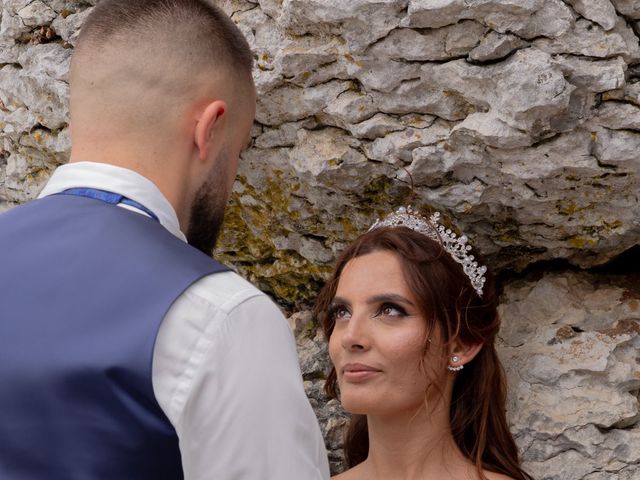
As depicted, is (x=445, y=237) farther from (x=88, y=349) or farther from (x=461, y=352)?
(x=88, y=349)

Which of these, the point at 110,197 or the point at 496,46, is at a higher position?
the point at 496,46

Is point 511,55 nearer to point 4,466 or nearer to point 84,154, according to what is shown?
Answer: point 84,154

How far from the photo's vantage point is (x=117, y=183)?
151cm

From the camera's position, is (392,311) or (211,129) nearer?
(211,129)

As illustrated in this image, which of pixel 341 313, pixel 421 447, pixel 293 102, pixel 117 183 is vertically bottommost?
pixel 421 447

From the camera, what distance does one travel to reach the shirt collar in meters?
1.51

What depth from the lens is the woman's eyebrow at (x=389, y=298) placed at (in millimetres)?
2613

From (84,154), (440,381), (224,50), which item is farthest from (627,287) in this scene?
(84,154)

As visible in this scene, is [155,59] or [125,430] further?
[155,59]

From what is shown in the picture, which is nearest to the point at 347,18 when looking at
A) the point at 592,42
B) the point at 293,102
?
the point at 293,102

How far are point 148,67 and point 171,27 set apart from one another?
4.6 inches

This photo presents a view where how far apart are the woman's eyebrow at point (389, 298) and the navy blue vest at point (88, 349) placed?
1236mm

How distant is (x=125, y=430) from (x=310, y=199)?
1522 millimetres

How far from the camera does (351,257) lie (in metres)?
2.78
